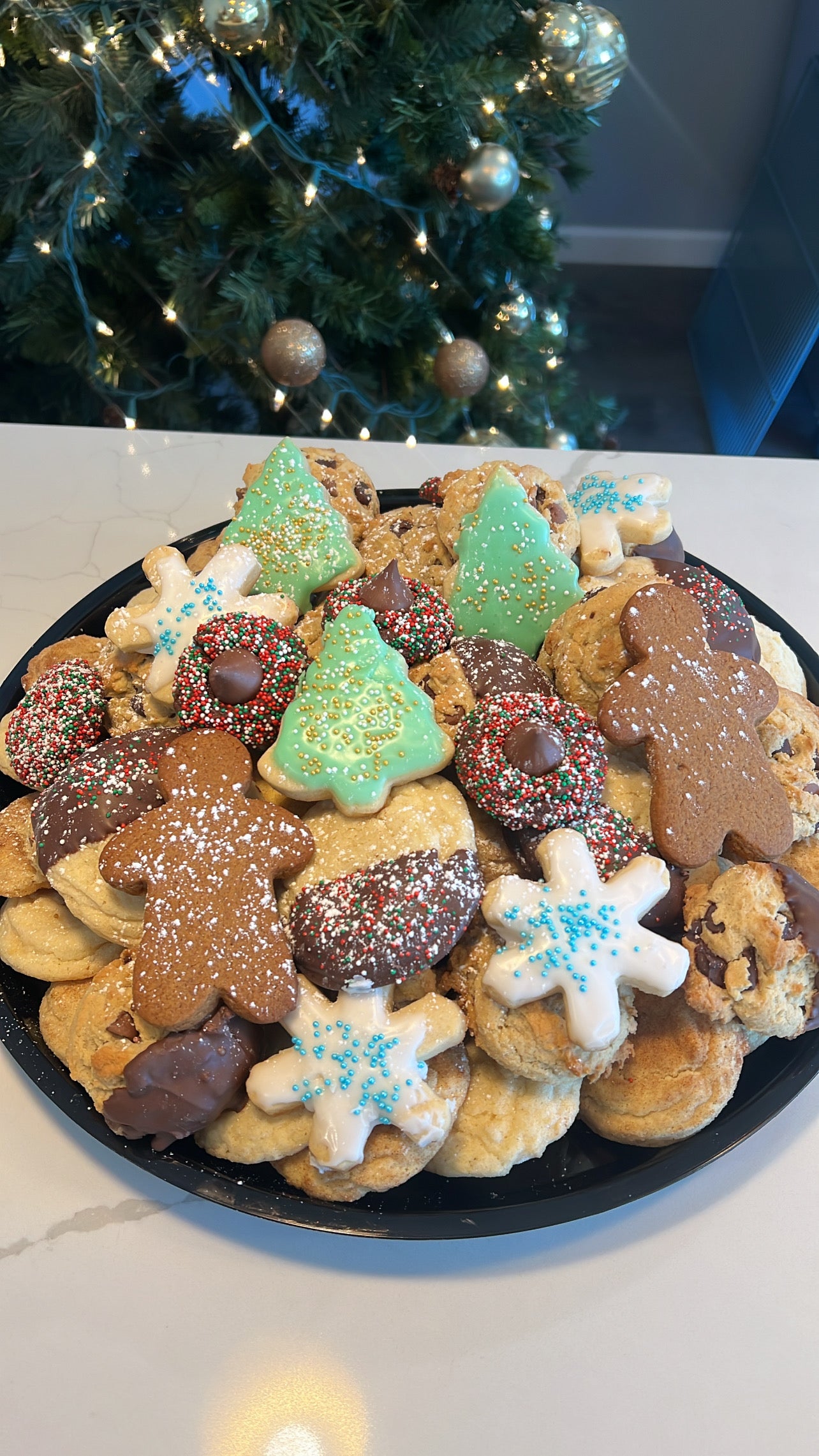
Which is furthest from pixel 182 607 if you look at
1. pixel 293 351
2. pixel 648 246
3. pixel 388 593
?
pixel 648 246

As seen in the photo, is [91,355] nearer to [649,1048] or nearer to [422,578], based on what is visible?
[422,578]

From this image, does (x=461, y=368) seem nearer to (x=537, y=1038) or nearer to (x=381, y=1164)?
(x=537, y=1038)

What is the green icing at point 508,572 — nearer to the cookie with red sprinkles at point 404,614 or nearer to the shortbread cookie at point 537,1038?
the cookie with red sprinkles at point 404,614

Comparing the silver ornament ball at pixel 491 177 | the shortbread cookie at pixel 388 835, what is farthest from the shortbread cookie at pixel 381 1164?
the silver ornament ball at pixel 491 177

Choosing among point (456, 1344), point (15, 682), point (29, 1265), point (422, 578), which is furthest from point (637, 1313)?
A: point (15, 682)

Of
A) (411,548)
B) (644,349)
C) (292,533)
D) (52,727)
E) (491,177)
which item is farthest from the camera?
(644,349)
